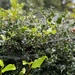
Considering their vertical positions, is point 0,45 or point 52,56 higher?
point 0,45

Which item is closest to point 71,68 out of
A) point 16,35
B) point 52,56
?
point 52,56

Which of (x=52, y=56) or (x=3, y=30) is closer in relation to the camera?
(x=52, y=56)

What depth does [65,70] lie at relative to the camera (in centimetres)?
187

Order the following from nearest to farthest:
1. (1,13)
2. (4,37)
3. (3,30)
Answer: (4,37), (3,30), (1,13)

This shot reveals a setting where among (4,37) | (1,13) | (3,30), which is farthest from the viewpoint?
(1,13)

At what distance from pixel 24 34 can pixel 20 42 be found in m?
0.07

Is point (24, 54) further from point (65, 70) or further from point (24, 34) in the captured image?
point (65, 70)

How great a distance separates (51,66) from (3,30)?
49cm

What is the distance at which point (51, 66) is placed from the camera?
6.07ft

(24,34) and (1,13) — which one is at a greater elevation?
(1,13)

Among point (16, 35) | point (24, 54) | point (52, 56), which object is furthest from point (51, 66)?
point (16, 35)

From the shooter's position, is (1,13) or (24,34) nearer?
(24,34)

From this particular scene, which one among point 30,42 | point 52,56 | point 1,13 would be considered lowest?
point 52,56

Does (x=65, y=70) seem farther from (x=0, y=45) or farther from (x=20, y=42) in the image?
(x=0, y=45)
